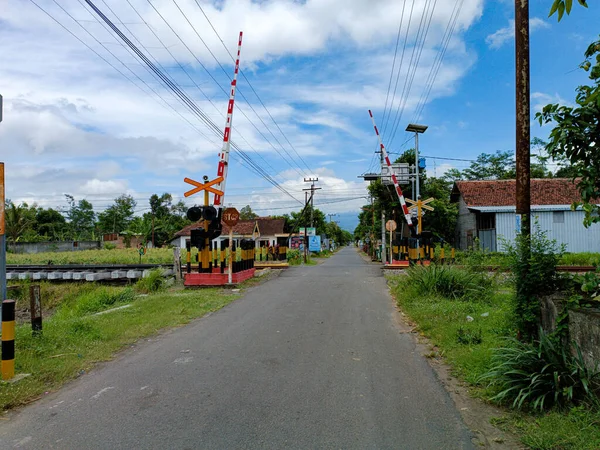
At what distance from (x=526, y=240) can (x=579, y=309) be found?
124cm

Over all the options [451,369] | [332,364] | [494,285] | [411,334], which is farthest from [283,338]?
[494,285]

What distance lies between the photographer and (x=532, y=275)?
5.38m

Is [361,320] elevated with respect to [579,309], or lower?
lower

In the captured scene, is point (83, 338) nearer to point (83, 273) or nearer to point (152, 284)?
point (152, 284)

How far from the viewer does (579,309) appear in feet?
14.9

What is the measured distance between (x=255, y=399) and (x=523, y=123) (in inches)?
189

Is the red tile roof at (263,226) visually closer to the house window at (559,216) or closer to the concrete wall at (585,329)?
the house window at (559,216)

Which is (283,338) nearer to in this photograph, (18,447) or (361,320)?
(361,320)

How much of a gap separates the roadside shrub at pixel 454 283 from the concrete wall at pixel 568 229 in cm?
1882

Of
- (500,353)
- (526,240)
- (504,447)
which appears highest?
(526,240)

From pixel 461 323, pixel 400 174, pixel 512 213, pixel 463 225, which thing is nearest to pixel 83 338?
pixel 461 323

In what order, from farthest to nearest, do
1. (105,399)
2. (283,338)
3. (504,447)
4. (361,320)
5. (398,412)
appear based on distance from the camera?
(361,320), (283,338), (105,399), (398,412), (504,447)

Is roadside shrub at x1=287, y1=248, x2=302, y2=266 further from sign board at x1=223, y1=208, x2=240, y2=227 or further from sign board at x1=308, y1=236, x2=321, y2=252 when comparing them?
sign board at x1=223, y1=208, x2=240, y2=227

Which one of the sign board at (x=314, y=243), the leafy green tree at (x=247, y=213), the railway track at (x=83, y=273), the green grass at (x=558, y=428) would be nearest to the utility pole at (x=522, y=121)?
the green grass at (x=558, y=428)
